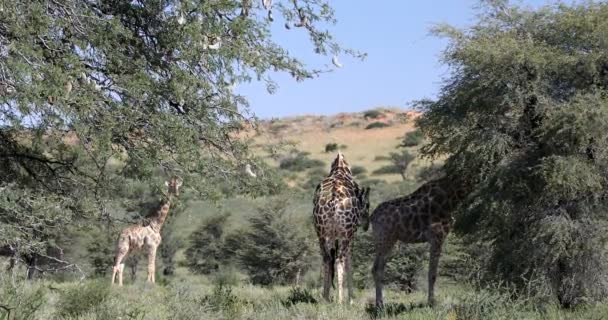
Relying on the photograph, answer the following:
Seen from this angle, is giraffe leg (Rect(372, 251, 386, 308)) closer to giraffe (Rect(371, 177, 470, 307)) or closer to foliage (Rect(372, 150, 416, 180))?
giraffe (Rect(371, 177, 470, 307))

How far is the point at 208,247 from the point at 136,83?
2238cm

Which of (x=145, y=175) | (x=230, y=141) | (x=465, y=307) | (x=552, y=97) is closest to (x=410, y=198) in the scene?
(x=552, y=97)

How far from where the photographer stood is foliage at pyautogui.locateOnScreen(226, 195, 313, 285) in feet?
83.8

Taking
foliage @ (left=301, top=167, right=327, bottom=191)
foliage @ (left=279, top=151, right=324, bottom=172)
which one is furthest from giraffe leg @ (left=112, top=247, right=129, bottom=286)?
Answer: foliage @ (left=279, top=151, right=324, bottom=172)

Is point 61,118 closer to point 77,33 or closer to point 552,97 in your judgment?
point 77,33

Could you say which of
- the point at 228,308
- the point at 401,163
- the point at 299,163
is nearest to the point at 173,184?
the point at 228,308

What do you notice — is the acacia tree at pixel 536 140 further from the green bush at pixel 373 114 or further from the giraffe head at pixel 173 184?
the green bush at pixel 373 114

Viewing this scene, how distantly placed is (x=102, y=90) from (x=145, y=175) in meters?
0.99

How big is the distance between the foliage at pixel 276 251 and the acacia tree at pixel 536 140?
42.4 feet

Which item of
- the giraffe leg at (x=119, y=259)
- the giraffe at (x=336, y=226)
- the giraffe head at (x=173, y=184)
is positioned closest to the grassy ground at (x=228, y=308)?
the giraffe at (x=336, y=226)

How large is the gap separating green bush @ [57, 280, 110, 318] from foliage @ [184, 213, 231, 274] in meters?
16.6

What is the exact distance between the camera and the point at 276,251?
2552 centimetres

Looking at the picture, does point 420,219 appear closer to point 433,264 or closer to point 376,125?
point 433,264

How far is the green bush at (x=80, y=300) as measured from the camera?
12.0m
